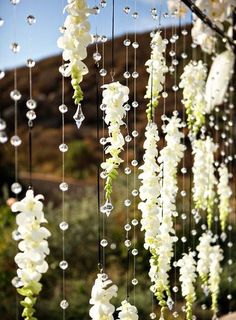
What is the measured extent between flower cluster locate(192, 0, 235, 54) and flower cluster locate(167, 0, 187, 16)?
0.05 metres

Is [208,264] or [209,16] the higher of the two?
[209,16]

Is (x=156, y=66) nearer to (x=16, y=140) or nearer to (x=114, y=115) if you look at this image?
(x=114, y=115)

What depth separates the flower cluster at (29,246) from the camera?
3.20 ft

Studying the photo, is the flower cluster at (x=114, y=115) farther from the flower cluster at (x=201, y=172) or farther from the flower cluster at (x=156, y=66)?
the flower cluster at (x=201, y=172)

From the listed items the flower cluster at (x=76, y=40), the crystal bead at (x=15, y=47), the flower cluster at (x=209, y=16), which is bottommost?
the crystal bead at (x=15, y=47)

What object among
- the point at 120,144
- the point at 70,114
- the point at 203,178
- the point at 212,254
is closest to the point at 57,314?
the point at 212,254

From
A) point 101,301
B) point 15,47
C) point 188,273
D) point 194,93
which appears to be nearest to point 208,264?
point 188,273

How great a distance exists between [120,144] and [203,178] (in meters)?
0.85

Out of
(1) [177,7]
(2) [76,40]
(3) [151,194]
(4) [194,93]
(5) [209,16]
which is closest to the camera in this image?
(2) [76,40]

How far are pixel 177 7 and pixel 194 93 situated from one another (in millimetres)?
313

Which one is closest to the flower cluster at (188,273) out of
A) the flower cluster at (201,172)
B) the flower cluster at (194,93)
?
the flower cluster at (201,172)

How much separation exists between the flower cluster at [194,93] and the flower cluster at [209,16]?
264 mm

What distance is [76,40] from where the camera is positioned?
1141 mm

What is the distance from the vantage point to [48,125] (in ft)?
29.2
